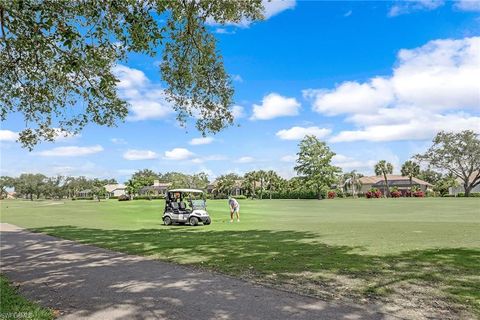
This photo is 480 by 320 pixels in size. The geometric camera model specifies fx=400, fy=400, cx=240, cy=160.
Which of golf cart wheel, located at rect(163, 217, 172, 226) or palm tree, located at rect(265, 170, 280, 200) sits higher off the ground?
palm tree, located at rect(265, 170, 280, 200)

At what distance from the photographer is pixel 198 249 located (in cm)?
1367

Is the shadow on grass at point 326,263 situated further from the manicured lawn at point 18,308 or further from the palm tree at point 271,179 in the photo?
the palm tree at point 271,179

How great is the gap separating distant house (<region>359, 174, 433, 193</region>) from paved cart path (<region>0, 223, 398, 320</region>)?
121 m

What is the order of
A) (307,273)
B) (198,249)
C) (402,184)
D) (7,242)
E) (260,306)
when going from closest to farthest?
(260,306)
(307,273)
(198,249)
(7,242)
(402,184)

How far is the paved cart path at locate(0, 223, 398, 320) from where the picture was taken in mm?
6273

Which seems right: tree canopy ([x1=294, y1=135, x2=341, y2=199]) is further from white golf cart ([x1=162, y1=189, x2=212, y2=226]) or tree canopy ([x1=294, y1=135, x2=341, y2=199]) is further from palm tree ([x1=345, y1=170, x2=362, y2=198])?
white golf cart ([x1=162, y1=189, x2=212, y2=226])

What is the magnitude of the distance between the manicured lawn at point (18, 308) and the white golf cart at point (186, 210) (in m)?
17.2

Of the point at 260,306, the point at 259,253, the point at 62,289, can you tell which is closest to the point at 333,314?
the point at 260,306

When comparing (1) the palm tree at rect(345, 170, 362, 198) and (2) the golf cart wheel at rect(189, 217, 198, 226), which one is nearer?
(2) the golf cart wheel at rect(189, 217, 198, 226)

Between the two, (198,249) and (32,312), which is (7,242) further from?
(32,312)

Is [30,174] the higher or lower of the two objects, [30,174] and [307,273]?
the higher

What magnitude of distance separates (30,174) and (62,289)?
175445mm

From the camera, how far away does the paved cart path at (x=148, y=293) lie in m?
6.27

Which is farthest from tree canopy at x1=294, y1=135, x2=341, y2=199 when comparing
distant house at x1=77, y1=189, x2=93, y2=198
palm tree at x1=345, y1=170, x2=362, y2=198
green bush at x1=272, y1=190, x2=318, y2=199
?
distant house at x1=77, y1=189, x2=93, y2=198
